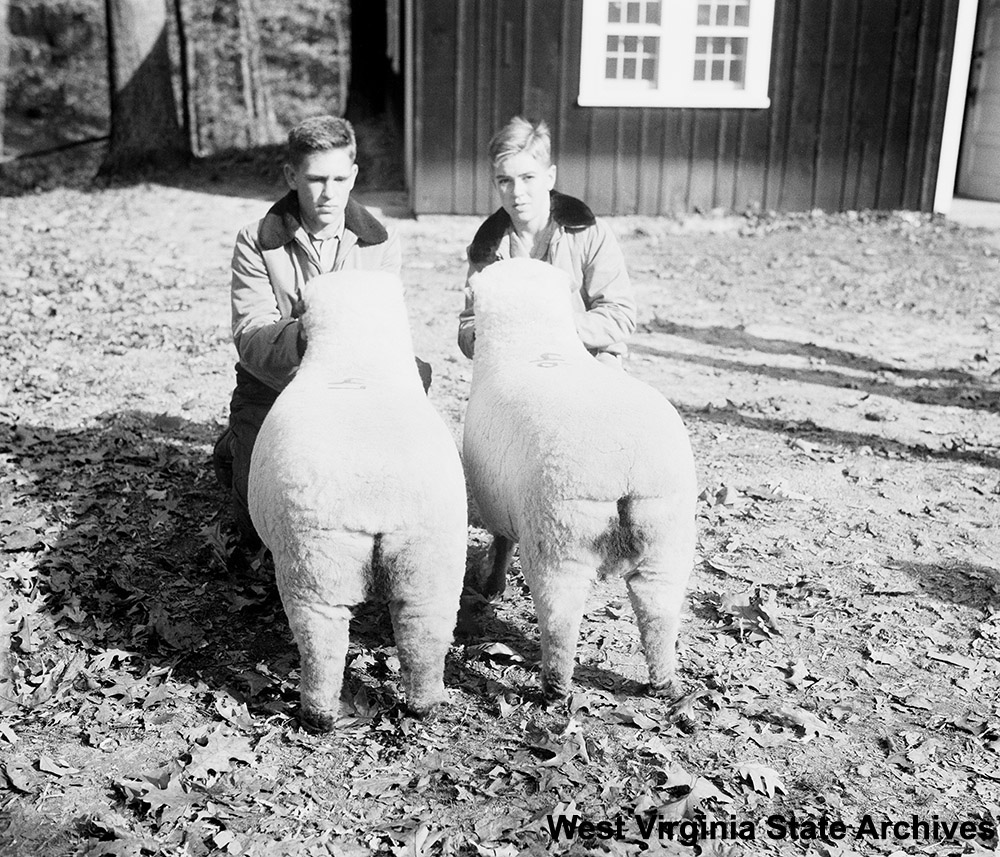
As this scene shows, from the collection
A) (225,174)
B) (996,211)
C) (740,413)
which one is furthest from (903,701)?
(225,174)

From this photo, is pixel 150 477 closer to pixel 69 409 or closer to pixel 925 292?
pixel 69 409

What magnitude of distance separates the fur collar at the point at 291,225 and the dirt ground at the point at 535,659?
1.38 m

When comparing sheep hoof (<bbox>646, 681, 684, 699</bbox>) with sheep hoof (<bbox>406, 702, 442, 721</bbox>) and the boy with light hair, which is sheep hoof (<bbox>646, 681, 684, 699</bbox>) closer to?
sheep hoof (<bbox>406, 702, 442, 721</bbox>)

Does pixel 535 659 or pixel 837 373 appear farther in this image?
pixel 837 373

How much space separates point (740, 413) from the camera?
6902 millimetres

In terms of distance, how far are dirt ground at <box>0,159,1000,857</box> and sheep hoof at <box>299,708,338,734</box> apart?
5 centimetres

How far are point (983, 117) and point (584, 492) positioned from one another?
51.0 feet

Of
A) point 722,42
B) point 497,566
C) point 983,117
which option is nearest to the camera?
point 497,566

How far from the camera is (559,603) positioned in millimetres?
3367

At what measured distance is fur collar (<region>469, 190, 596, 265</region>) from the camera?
462 centimetres

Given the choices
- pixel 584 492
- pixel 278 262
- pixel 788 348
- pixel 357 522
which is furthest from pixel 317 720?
pixel 788 348

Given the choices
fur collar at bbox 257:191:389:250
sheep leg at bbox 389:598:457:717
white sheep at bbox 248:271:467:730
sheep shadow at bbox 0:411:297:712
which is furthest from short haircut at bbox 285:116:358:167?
sheep leg at bbox 389:598:457:717

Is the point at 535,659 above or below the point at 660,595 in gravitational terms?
below

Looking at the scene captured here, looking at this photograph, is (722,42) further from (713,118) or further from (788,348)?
(788,348)
